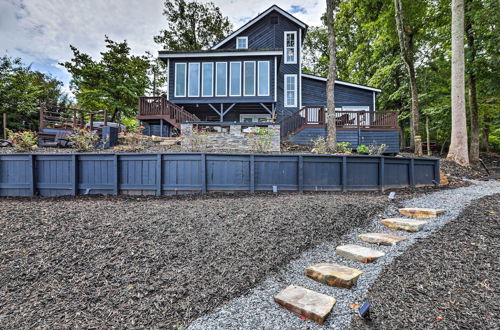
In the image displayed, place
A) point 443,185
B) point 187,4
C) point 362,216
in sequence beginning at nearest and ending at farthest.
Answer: point 362,216, point 443,185, point 187,4

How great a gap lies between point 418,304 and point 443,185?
6796mm

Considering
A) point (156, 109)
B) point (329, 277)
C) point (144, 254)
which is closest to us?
point (329, 277)

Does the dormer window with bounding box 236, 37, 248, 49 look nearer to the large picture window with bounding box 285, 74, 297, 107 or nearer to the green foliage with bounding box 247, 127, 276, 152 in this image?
the large picture window with bounding box 285, 74, 297, 107

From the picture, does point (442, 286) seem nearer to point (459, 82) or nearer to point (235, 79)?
point (459, 82)

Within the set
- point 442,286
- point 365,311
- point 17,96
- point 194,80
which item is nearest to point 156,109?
point 194,80

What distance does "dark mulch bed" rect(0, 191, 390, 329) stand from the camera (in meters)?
2.04

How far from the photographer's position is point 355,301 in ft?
6.75

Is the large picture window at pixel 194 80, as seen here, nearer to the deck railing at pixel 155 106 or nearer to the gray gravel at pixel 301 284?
the deck railing at pixel 155 106

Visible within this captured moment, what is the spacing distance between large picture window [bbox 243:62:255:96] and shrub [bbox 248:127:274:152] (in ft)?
14.1

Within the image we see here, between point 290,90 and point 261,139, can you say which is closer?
point 261,139

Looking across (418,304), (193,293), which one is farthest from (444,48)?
(193,293)

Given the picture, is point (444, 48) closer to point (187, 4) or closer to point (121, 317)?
point (121, 317)

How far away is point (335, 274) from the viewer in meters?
2.38

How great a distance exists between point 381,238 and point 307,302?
72.4 inches
